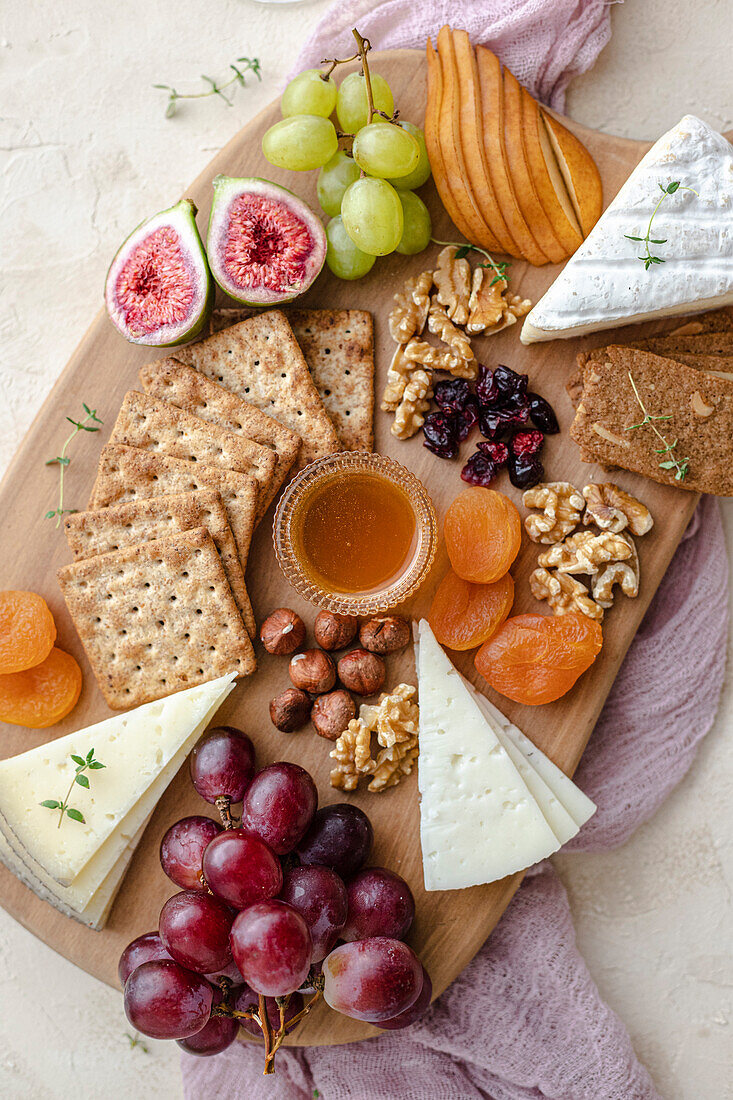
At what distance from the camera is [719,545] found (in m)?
2.00

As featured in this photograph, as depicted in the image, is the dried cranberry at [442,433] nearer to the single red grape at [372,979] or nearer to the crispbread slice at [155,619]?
the crispbread slice at [155,619]

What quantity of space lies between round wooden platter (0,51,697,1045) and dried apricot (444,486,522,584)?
9cm

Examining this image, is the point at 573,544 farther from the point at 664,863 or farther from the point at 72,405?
the point at 72,405

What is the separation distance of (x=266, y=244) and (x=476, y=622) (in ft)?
3.33

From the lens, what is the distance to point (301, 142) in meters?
1.73

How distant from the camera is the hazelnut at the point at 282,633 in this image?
1.83 m

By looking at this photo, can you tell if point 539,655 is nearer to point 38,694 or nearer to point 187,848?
point 187,848

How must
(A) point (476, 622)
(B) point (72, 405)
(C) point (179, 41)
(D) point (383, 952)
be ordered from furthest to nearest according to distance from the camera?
1. (C) point (179, 41)
2. (B) point (72, 405)
3. (A) point (476, 622)
4. (D) point (383, 952)

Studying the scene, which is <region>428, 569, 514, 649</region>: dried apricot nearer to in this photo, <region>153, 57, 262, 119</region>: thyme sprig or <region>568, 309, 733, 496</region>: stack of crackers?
<region>568, 309, 733, 496</region>: stack of crackers

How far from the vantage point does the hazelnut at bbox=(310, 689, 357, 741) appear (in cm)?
182

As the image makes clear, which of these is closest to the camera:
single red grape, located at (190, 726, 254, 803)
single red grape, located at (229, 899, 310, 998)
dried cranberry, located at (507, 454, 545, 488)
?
single red grape, located at (229, 899, 310, 998)

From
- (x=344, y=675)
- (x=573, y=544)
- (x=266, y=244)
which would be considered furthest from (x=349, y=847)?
(x=266, y=244)

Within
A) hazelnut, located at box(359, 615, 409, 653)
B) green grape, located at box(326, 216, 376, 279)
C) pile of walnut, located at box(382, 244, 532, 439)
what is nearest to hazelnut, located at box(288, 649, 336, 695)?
hazelnut, located at box(359, 615, 409, 653)

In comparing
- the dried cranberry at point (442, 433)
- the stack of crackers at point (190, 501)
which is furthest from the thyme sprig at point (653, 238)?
the stack of crackers at point (190, 501)
